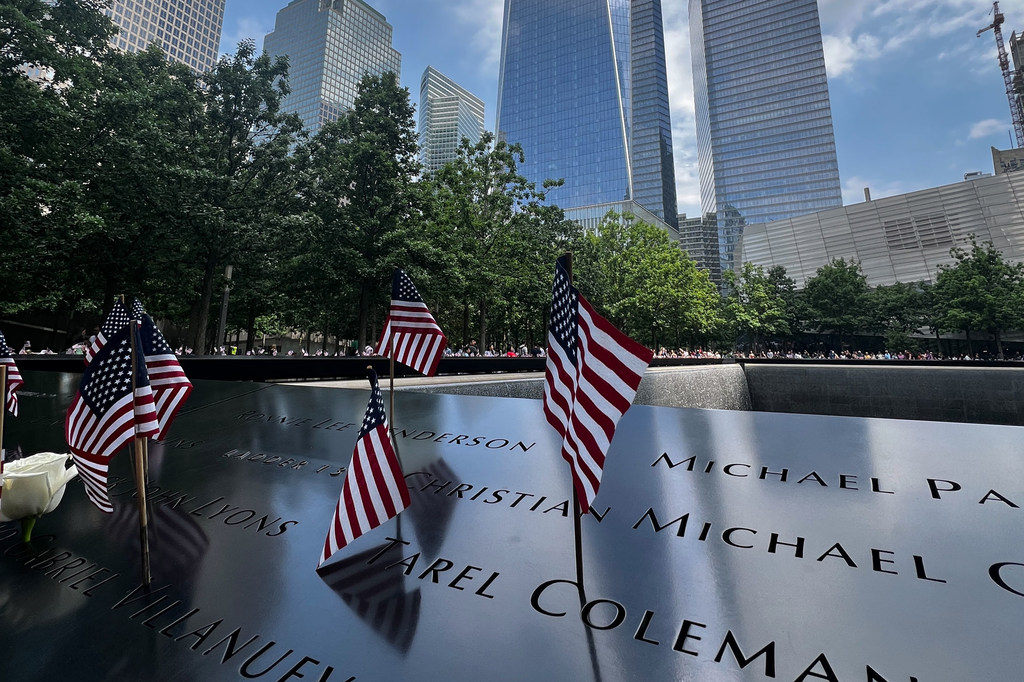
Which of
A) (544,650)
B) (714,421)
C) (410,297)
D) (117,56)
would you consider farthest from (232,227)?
(544,650)

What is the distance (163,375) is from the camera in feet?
10.7

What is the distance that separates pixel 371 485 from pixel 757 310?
56.4m

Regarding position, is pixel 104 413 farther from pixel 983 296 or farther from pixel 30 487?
pixel 983 296

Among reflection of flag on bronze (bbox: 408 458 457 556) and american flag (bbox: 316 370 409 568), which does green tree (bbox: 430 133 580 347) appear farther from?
american flag (bbox: 316 370 409 568)

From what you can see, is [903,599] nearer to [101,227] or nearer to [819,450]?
[819,450]

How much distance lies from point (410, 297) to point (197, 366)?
6736mm

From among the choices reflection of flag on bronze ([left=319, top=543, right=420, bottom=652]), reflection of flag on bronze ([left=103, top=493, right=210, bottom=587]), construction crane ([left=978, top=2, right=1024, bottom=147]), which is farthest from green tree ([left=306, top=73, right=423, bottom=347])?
construction crane ([left=978, top=2, right=1024, bottom=147])

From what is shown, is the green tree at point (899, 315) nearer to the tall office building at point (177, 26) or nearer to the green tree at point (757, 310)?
the green tree at point (757, 310)

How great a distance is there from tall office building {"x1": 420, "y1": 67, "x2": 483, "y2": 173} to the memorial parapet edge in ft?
79.6

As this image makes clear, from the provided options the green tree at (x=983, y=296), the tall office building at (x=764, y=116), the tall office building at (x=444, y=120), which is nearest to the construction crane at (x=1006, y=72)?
the tall office building at (x=764, y=116)

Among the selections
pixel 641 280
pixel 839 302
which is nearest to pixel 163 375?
pixel 641 280

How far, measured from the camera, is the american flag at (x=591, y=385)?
2.06m

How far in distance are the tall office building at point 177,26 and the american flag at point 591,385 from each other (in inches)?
5099

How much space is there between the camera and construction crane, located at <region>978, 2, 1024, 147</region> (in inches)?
4237
